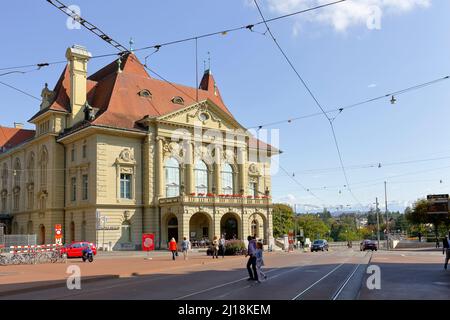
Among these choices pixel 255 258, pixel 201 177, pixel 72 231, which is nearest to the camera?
pixel 255 258

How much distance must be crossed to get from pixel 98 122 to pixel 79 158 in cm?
563

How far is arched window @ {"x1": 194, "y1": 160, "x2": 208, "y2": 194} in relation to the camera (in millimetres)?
59406

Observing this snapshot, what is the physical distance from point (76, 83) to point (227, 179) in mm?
20570

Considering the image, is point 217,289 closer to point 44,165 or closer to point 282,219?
Result: point 44,165

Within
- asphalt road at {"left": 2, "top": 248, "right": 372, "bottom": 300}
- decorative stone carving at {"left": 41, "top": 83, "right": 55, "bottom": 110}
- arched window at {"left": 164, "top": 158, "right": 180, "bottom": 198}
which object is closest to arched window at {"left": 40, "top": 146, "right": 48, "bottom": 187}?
decorative stone carving at {"left": 41, "top": 83, "right": 55, "bottom": 110}

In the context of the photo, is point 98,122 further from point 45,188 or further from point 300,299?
point 300,299

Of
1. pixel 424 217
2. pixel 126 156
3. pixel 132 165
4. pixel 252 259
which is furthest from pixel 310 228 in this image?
pixel 252 259

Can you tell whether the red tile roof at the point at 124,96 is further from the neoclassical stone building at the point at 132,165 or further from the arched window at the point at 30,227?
the arched window at the point at 30,227

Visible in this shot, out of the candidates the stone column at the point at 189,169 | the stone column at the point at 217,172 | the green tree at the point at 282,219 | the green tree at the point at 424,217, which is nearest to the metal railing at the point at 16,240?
the stone column at the point at 189,169

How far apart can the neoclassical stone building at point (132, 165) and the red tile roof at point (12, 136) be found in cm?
1014

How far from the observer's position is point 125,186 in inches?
2156

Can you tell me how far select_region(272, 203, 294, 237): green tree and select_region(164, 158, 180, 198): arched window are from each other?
4168cm
